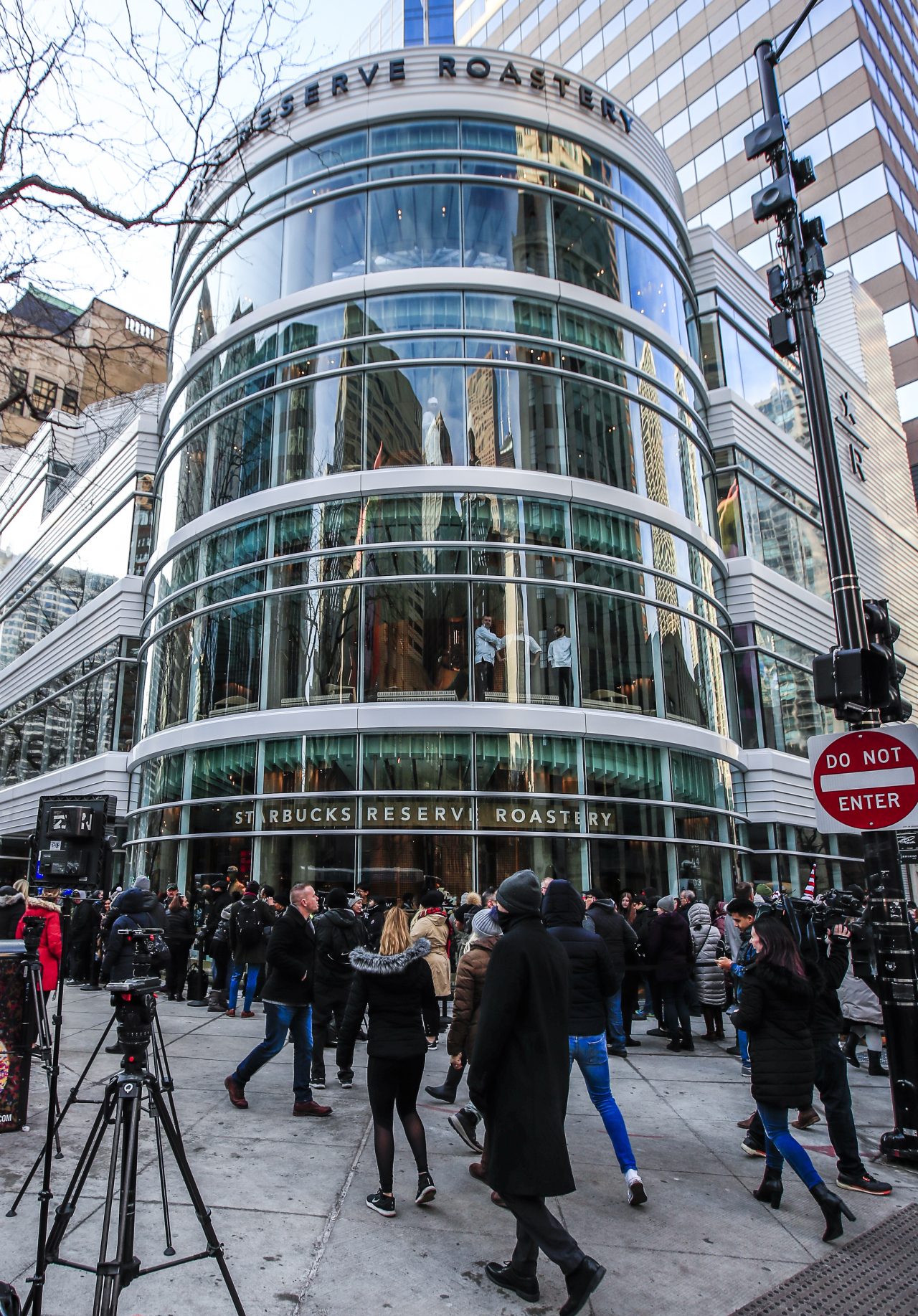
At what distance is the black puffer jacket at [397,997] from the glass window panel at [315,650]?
12.1 meters

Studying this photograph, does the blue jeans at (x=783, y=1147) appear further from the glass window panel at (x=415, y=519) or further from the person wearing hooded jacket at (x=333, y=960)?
the glass window panel at (x=415, y=519)

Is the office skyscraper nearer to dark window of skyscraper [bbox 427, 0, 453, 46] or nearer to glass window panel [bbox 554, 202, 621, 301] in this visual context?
dark window of skyscraper [bbox 427, 0, 453, 46]

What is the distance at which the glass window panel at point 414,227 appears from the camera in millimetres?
20109

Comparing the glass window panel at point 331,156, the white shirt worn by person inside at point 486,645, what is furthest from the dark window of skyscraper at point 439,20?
the white shirt worn by person inside at point 486,645

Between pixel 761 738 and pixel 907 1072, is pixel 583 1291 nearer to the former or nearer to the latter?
pixel 907 1072

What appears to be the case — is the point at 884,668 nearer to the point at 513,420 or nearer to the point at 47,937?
the point at 47,937

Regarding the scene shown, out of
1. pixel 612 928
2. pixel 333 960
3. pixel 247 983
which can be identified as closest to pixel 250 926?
pixel 247 983

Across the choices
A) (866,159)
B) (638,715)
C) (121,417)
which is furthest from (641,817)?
(866,159)

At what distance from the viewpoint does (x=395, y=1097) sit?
5254mm

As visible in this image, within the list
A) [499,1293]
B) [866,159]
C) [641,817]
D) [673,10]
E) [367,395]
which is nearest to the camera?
[499,1293]

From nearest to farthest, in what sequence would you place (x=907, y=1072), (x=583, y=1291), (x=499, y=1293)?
(x=583, y=1291)
(x=499, y=1293)
(x=907, y=1072)

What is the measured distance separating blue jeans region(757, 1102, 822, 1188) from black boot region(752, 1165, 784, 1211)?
5cm

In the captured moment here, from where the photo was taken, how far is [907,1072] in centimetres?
632

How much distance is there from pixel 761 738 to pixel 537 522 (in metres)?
9.11
